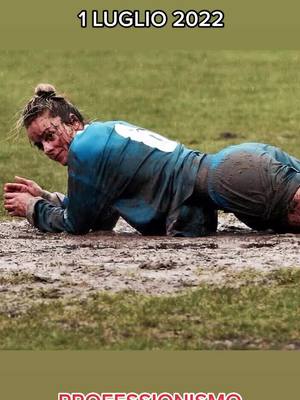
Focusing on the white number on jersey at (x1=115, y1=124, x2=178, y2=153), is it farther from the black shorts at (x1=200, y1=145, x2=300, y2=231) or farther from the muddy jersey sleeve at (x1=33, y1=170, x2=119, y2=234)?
the muddy jersey sleeve at (x1=33, y1=170, x2=119, y2=234)

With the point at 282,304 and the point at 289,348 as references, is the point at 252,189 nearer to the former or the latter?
the point at 282,304

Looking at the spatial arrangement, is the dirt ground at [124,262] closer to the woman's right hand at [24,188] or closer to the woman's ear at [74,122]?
the woman's right hand at [24,188]

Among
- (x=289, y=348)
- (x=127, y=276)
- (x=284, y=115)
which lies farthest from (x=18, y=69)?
(x=289, y=348)

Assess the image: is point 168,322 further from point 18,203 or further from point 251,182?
point 18,203

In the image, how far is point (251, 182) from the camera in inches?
384

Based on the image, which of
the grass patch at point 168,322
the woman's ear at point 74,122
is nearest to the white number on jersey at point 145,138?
the woman's ear at point 74,122

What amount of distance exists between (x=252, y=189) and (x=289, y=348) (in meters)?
2.85

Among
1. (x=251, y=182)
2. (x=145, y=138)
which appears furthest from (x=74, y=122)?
(x=251, y=182)

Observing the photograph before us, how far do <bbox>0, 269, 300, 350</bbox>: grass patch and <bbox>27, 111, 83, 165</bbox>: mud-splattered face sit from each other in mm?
2234

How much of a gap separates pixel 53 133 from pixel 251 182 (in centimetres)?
145

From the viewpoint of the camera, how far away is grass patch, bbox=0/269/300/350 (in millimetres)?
7180

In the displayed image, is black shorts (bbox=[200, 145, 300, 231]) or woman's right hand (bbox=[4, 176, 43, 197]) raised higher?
black shorts (bbox=[200, 145, 300, 231])

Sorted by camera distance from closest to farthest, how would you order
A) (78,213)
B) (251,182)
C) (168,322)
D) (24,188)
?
(168,322) → (251,182) → (78,213) → (24,188)

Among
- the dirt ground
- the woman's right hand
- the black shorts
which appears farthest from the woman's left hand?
the black shorts
